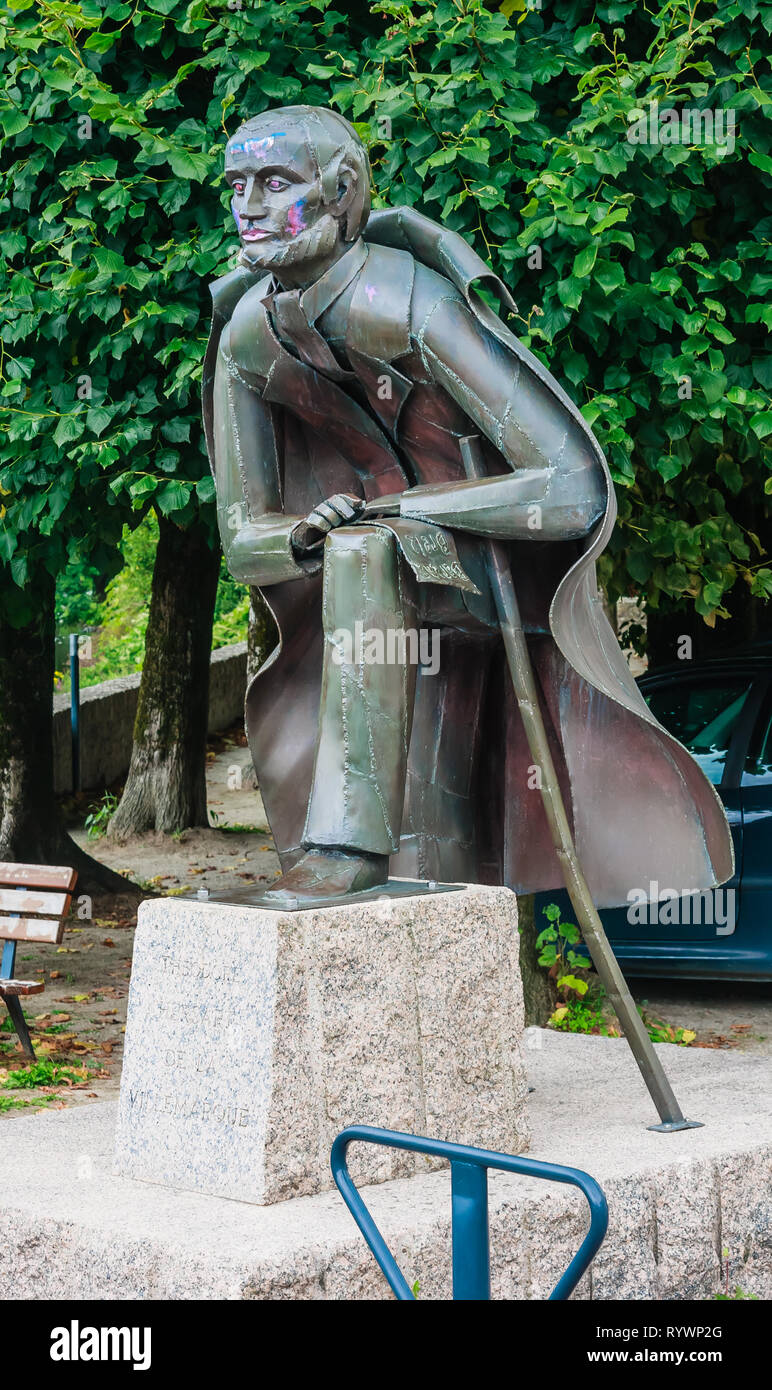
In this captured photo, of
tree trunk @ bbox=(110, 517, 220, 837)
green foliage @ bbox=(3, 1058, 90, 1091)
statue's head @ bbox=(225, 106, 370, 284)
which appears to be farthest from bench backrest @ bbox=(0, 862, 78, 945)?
tree trunk @ bbox=(110, 517, 220, 837)

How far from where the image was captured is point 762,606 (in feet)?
35.1

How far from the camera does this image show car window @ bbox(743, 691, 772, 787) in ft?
27.3

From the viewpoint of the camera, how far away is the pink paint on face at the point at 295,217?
13.4ft

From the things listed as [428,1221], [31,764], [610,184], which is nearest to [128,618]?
[31,764]

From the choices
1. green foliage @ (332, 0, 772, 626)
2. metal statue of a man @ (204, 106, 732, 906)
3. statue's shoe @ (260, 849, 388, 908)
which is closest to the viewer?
statue's shoe @ (260, 849, 388, 908)

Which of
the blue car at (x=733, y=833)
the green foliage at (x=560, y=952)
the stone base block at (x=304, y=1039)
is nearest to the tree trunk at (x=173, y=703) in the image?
the blue car at (x=733, y=833)

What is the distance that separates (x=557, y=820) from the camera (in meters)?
4.30

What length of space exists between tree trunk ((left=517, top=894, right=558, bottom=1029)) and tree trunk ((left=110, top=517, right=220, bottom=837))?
18.3 feet

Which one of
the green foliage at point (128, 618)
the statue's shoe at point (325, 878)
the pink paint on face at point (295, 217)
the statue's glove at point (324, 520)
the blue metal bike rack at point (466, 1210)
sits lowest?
the blue metal bike rack at point (466, 1210)

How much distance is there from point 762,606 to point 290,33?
5412mm

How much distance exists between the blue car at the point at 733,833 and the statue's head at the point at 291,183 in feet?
14.9

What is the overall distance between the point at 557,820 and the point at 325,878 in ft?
2.08

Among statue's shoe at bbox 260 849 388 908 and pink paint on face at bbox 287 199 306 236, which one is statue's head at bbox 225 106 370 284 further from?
statue's shoe at bbox 260 849 388 908

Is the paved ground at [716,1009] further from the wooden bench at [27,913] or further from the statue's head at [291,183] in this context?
the statue's head at [291,183]
